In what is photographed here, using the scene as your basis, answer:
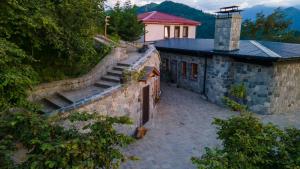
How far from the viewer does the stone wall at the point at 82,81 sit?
871 centimetres

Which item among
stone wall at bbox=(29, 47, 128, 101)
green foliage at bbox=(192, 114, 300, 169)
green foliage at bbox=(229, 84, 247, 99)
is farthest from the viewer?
green foliage at bbox=(229, 84, 247, 99)

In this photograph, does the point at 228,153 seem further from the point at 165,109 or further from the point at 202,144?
the point at 165,109

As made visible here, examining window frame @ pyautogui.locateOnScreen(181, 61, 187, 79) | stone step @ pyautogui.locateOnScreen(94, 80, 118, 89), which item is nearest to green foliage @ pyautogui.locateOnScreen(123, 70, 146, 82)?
stone step @ pyautogui.locateOnScreen(94, 80, 118, 89)

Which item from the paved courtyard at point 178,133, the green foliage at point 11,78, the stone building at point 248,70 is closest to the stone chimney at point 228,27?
the stone building at point 248,70

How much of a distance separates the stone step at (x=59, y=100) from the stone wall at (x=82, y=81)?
0.21 meters

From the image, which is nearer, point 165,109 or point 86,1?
point 86,1

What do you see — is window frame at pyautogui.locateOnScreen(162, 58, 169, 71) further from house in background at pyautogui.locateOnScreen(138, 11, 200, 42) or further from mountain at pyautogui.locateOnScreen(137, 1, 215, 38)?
mountain at pyautogui.locateOnScreen(137, 1, 215, 38)

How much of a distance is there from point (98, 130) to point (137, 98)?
637 cm

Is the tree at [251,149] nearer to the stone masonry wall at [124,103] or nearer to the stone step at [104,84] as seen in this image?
the stone masonry wall at [124,103]

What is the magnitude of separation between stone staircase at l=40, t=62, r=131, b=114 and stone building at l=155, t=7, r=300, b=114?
5509 millimetres

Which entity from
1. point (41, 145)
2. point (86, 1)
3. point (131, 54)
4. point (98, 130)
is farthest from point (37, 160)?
point (131, 54)

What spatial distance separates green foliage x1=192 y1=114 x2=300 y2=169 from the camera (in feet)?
12.1

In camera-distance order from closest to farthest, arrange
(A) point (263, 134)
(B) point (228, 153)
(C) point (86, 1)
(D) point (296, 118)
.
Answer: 1. (B) point (228, 153)
2. (A) point (263, 134)
3. (C) point (86, 1)
4. (D) point (296, 118)

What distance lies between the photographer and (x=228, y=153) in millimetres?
3992
